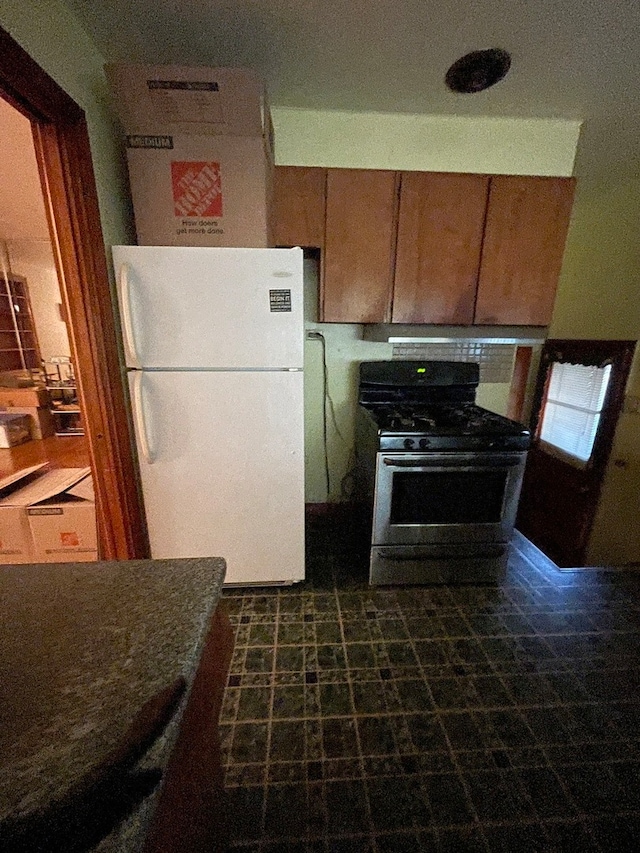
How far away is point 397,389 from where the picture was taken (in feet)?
7.74

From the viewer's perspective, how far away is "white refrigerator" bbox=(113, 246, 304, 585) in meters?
1.46

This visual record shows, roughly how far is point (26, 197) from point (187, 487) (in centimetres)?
266

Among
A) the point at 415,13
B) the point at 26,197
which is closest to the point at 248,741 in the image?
the point at 415,13

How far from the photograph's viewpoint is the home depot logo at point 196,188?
150cm

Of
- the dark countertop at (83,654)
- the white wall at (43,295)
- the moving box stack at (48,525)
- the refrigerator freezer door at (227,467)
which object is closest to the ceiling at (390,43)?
the refrigerator freezer door at (227,467)

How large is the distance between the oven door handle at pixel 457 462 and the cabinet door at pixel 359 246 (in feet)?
2.79

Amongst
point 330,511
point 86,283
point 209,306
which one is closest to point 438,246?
point 209,306

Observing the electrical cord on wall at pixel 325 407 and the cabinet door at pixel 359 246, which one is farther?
the electrical cord on wall at pixel 325 407

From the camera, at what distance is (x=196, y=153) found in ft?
4.87

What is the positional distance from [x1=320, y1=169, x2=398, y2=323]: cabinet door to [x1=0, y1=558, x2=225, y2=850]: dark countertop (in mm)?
1624

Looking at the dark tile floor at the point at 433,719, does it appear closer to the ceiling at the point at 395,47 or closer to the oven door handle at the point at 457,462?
the oven door handle at the point at 457,462

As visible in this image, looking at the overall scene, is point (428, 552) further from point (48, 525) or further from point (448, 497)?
point (48, 525)

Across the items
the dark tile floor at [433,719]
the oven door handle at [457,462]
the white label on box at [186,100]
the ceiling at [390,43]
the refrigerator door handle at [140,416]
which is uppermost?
the ceiling at [390,43]

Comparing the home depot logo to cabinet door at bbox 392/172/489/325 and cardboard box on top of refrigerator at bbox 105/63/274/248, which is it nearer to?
cardboard box on top of refrigerator at bbox 105/63/274/248
